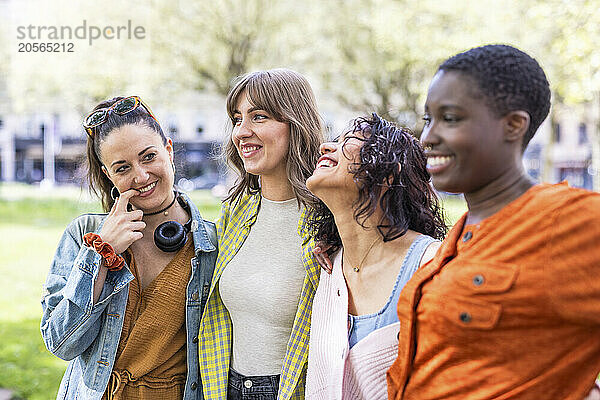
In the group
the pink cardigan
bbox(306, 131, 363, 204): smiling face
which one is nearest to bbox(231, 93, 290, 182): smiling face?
bbox(306, 131, 363, 204): smiling face

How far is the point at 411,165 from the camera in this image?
7.41ft

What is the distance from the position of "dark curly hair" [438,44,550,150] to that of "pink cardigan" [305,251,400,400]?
2.91 ft

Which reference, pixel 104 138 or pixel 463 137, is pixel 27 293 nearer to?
pixel 104 138

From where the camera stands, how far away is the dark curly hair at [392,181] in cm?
219

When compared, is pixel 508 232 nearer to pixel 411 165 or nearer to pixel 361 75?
pixel 411 165

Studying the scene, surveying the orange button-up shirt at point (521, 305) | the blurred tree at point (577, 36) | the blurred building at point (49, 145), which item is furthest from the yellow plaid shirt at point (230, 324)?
the blurred building at point (49, 145)

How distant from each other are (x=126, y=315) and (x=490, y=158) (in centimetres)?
186

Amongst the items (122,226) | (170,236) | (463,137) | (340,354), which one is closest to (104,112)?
(122,226)

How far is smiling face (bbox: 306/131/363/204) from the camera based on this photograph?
2209 millimetres

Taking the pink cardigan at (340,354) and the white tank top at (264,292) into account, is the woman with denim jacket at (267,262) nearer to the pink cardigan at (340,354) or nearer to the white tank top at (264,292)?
the white tank top at (264,292)

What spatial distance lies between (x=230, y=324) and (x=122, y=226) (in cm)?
69

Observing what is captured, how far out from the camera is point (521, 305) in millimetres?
1417

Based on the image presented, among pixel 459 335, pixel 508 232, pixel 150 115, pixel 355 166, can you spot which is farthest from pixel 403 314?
pixel 150 115

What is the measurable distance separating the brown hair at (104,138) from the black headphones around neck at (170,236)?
14.9 inches
